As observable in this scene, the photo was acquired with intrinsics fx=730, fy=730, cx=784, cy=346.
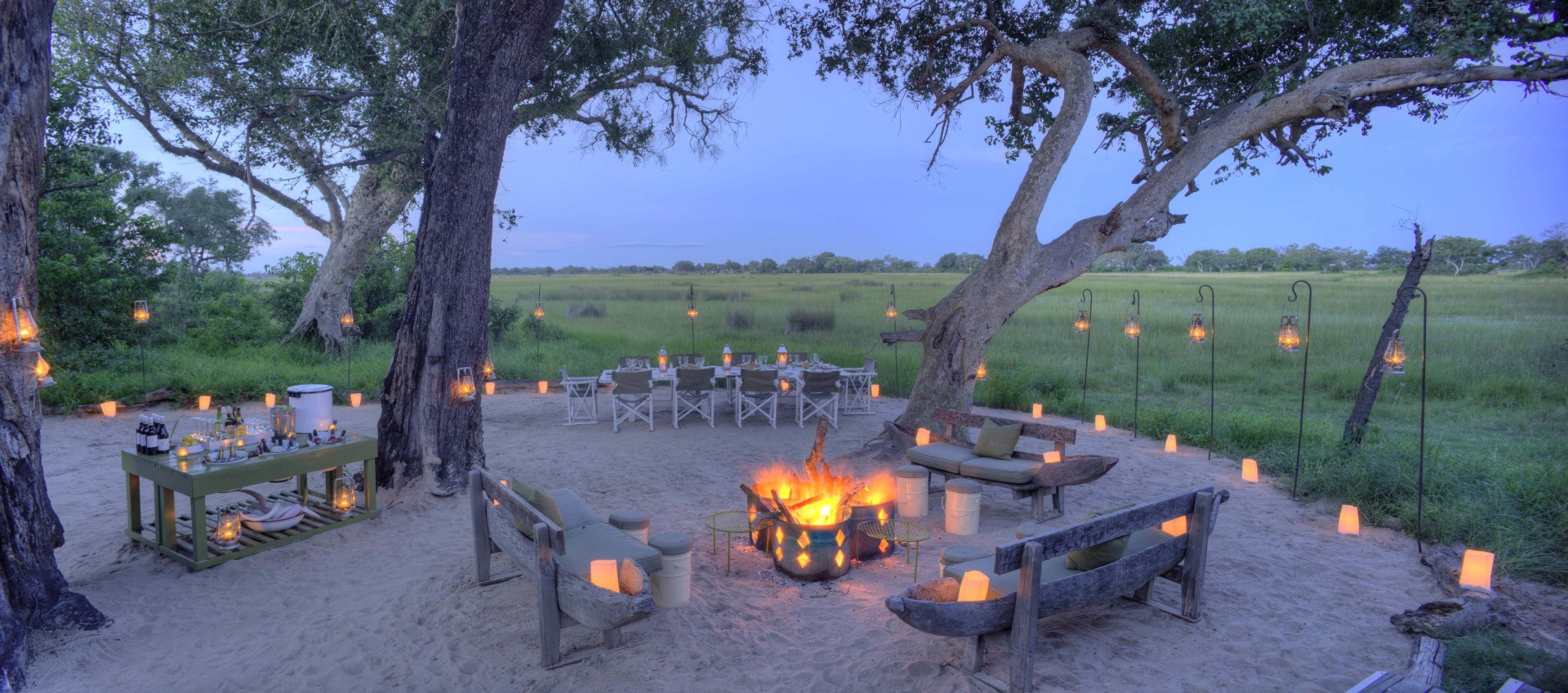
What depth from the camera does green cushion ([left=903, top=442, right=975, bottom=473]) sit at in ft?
19.6

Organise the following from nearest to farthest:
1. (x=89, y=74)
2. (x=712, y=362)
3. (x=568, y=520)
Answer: (x=568, y=520), (x=89, y=74), (x=712, y=362)

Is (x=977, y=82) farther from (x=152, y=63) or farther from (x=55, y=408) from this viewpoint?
(x=55, y=408)

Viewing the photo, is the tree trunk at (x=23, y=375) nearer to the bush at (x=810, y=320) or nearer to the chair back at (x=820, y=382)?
the chair back at (x=820, y=382)

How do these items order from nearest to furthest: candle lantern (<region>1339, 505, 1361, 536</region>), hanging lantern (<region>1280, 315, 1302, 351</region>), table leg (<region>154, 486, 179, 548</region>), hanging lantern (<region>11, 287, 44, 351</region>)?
hanging lantern (<region>11, 287, 44, 351</region>) → table leg (<region>154, 486, 179, 548</region>) → candle lantern (<region>1339, 505, 1361, 536</region>) → hanging lantern (<region>1280, 315, 1302, 351</region>)

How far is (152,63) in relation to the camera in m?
9.16

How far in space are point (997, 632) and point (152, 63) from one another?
1170 centimetres

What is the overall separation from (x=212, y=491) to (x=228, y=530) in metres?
0.52

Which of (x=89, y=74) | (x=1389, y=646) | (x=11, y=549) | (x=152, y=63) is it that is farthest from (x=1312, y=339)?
(x=89, y=74)

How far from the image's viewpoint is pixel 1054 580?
3271 millimetres

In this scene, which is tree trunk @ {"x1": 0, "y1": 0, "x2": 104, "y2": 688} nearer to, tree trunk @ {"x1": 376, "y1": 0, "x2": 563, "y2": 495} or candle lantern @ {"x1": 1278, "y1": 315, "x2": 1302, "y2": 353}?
tree trunk @ {"x1": 376, "y1": 0, "x2": 563, "y2": 495}

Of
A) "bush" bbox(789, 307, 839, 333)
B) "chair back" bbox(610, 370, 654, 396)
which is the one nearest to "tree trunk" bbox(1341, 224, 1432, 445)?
"chair back" bbox(610, 370, 654, 396)

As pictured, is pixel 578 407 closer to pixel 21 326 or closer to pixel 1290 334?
pixel 21 326

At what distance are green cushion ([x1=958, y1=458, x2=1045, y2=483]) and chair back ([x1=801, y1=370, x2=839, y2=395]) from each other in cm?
325

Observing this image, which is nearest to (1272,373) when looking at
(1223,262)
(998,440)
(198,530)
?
(998,440)
